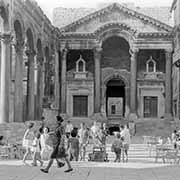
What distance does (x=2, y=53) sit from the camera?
25.5m

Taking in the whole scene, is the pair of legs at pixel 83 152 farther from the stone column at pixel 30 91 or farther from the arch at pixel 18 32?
the stone column at pixel 30 91

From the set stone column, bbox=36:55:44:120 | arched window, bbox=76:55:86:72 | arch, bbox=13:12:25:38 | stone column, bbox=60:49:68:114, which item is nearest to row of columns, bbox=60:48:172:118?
stone column, bbox=60:49:68:114

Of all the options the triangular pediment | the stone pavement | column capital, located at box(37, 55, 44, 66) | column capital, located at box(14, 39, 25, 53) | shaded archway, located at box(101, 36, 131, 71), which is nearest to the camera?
the stone pavement

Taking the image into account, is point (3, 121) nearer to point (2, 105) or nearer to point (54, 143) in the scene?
point (2, 105)

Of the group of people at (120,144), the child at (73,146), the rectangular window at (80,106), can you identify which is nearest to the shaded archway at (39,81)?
the rectangular window at (80,106)

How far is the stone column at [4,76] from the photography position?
83.6 ft

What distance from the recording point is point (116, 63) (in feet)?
143

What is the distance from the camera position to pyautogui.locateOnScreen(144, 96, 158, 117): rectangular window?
42.5 metres

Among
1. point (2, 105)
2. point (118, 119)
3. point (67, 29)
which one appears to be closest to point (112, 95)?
point (118, 119)

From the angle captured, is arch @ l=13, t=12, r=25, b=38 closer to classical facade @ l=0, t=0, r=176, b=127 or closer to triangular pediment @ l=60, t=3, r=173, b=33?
classical facade @ l=0, t=0, r=176, b=127

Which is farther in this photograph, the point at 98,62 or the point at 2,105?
the point at 98,62

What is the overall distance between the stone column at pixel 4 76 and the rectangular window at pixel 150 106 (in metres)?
19.6

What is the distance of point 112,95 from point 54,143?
38.1 metres

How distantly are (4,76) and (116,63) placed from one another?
63.9 ft
